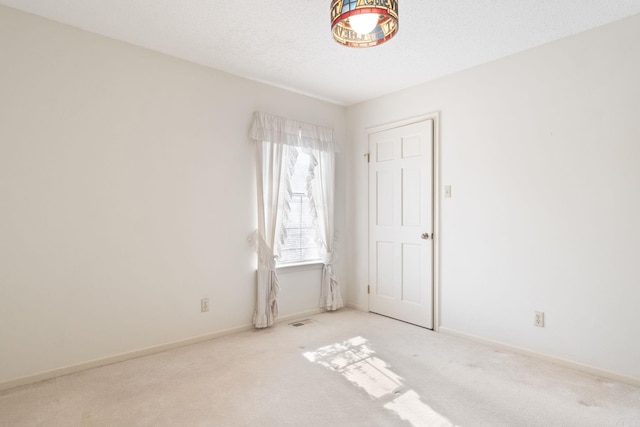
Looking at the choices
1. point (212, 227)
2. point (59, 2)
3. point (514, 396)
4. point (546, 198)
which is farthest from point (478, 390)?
point (59, 2)

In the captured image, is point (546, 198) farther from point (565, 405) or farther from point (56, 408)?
point (56, 408)

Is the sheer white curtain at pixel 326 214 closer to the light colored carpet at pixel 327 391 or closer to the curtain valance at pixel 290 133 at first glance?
the curtain valance at pixel 290 133

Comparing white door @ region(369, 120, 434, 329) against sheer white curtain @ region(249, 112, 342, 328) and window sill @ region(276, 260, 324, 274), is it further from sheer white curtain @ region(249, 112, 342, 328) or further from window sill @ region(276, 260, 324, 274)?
sheer white curtain @ region(249, 112, 342, 328)

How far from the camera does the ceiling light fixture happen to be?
5.19ft

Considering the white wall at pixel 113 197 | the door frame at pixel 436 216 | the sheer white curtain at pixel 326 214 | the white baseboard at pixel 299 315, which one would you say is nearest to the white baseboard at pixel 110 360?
the white wall at pixel 113 197

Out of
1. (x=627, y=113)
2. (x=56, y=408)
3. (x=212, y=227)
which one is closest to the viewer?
(x=56, y=408)

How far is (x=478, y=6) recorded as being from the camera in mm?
2316

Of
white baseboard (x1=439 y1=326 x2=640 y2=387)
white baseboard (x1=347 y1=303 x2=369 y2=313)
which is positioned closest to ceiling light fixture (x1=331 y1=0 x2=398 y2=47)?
white baseboard (x1=439 y1=326 x2=640 y2=387)

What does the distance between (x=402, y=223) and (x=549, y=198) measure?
1.45 meters

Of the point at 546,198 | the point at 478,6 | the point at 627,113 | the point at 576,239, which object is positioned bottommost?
the point at 576,239

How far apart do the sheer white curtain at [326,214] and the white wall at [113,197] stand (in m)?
0.85

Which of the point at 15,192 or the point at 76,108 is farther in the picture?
the point at 76,108

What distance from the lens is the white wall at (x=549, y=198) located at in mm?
2465

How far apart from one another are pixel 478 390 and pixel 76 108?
11.5ft
